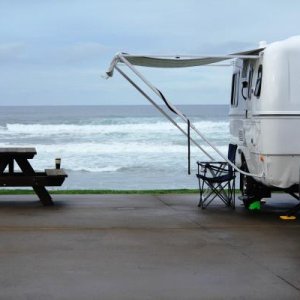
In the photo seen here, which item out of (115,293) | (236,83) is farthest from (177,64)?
(115,293)

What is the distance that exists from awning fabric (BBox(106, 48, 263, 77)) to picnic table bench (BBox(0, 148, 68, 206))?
2.07 metres

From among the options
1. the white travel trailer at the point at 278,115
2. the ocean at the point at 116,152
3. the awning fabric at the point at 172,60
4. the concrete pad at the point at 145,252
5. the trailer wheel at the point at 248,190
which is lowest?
the ocean at the point at 116,152

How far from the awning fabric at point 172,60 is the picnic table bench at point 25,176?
2.07 meters

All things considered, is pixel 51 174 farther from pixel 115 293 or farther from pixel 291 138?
pixel 115 293

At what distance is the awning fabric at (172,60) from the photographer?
941 centimetres

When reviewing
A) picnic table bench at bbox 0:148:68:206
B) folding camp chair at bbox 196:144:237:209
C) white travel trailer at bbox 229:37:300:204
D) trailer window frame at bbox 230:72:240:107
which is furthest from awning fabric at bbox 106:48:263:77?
picnic table bench at bbox 0:148:68:206

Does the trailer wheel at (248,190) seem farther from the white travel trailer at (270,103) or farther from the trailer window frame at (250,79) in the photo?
the trailer window frame at (250,79)

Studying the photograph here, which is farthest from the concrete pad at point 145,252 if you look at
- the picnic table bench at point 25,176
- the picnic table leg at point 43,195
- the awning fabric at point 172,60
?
the awning fabric at point 172,60

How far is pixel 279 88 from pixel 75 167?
15799 millimetres

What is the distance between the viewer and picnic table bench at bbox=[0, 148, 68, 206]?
10315 mm

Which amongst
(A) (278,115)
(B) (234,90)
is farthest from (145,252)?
(B) (234,90)

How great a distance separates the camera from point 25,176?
1044cm

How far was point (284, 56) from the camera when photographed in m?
8.80

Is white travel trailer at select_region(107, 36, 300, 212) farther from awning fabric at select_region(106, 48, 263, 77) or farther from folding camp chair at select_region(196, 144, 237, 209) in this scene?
folding camp chair at select_region(196, 144, 237, 209)
